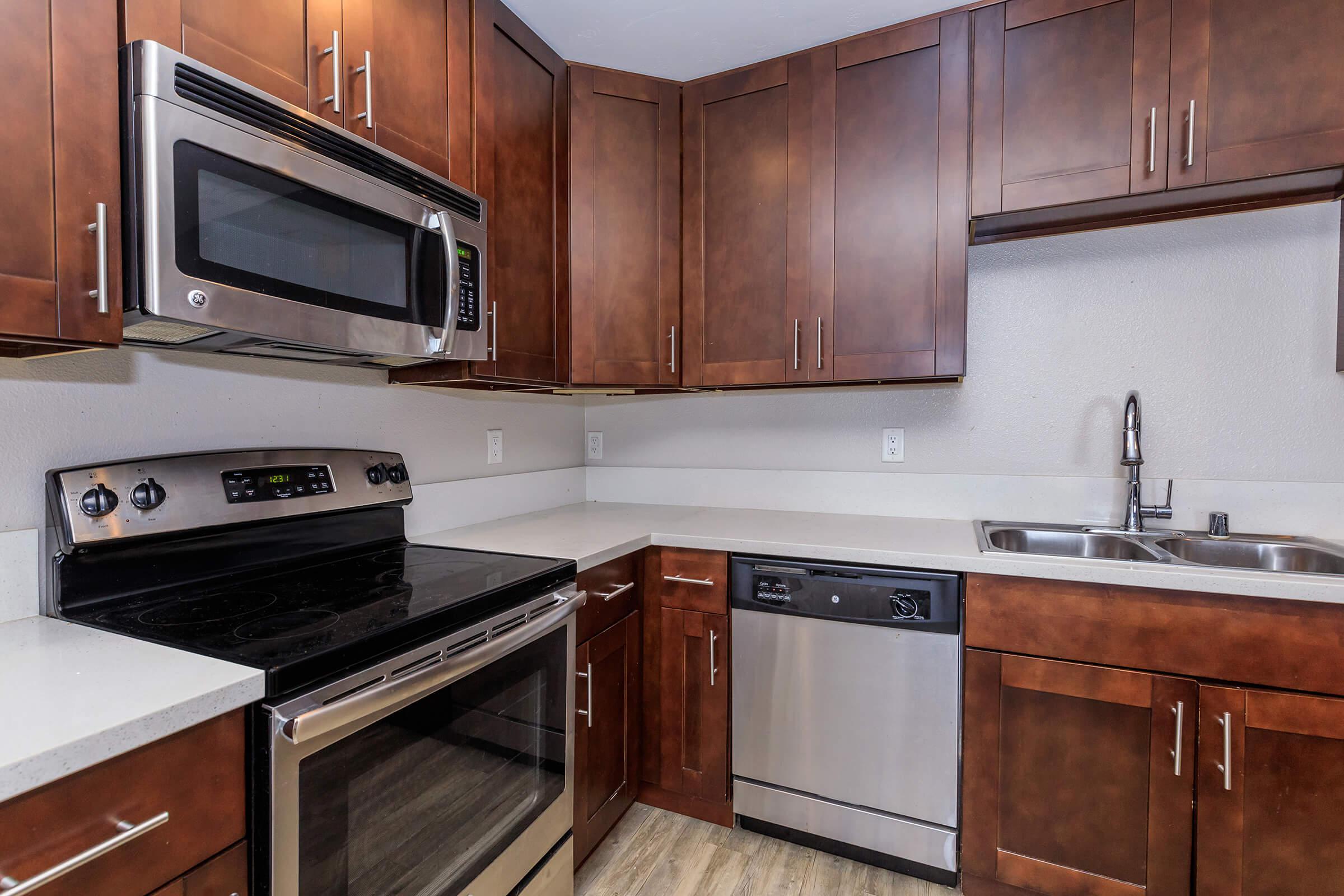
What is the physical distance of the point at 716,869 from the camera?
1.70m

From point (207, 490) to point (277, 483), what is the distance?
0.49ft

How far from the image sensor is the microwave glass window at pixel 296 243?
1.00 meters

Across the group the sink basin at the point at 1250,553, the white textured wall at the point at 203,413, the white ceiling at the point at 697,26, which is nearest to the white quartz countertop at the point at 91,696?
the white textured wall at the point at 203,413

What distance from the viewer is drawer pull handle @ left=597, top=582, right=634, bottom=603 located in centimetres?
168

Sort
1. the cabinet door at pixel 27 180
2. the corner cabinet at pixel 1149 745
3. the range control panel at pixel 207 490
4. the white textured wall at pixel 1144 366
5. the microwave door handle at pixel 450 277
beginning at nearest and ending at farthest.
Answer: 1. the cabinet door at pixel 27 180
2. the range control panel at pixel 207 490
3. the corner cabinet at pixel 1149 745
4. the microwave door handle at pixel 450 277
5. the white textured wall at pixel 1144 366

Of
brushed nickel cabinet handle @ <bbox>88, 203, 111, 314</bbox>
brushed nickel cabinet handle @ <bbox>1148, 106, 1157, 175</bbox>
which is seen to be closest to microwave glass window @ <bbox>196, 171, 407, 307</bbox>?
brushed nickel cabinet handle @ <bbox>88, 203, 111, 314</bbox>

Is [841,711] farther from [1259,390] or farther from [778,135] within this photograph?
[778,135]

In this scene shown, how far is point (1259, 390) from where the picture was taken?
178cm

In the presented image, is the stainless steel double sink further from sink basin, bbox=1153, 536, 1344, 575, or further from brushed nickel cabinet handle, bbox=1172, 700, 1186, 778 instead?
brushed nickel cabinet handle, bbox=1172, 700, 1186, 778

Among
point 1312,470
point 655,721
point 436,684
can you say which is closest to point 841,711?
point 655,721

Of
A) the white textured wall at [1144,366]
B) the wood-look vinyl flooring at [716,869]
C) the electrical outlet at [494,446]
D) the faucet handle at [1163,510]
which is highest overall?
the white textured wall at [1144,366]

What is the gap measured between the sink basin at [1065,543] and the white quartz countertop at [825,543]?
11 cm

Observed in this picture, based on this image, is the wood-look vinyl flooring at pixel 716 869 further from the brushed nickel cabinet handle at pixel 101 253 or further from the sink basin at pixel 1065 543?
the brushed nickel cabinet handle at pixel 101 253

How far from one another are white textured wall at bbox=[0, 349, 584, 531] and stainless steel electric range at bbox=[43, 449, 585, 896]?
0.07 meters
